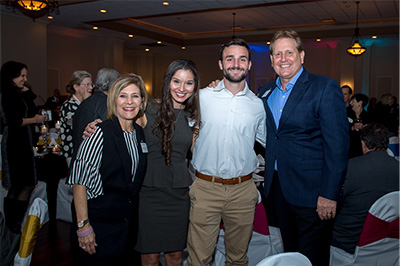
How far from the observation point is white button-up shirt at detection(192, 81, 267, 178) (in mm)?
2170

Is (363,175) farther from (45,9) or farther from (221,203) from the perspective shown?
(45,9)

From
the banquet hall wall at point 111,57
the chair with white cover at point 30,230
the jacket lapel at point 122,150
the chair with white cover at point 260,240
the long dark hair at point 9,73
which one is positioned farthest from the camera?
the banquet hall wall at point 111,57

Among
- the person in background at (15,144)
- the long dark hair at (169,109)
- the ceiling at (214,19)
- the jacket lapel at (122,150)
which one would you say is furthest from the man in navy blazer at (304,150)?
the ceiling at (214,19)

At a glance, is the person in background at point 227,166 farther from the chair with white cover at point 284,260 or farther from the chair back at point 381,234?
the chair with white cover at point 284,260

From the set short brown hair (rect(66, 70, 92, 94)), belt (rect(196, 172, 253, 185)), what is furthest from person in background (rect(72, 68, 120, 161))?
belt (rect(196, 172, 253, 185))

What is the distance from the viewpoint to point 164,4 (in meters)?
7.95

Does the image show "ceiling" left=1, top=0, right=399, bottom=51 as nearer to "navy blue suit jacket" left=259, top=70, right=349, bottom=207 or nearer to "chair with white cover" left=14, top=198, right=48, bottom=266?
"navy blue suit jacket" left=259, top=70, right=349, bottom=207

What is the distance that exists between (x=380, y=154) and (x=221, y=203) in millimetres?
1183

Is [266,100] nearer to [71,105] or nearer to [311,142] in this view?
[311,142]

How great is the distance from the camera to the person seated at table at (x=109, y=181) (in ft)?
5.61

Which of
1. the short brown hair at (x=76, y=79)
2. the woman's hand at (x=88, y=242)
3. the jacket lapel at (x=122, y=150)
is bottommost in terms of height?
the woman's hand at (x=88, y=242)

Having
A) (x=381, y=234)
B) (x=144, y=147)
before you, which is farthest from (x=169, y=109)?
(x=381, y=234)

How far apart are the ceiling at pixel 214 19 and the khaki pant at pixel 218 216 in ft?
20.3

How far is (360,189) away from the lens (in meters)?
2.34
